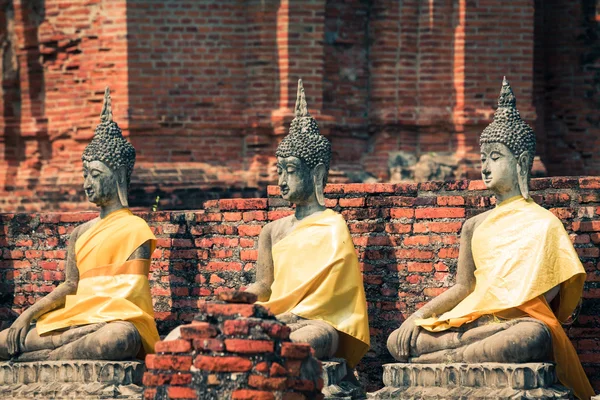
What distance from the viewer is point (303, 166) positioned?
12617mm

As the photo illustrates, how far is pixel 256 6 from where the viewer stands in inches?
717

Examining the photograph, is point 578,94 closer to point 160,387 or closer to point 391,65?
point 391,65

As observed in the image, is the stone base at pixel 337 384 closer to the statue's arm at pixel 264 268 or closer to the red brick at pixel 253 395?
the statue's arm at pixel 264 268

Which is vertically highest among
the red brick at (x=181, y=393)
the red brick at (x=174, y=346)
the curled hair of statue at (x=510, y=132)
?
the curled hair of statue at (x=510, y=132)

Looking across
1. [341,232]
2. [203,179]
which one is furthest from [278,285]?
[203,179]

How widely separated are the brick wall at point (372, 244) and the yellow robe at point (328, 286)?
727 millimetres

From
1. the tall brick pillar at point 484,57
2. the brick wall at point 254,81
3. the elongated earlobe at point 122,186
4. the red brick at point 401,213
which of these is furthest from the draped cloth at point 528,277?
the tall brick pillar at point 484,57

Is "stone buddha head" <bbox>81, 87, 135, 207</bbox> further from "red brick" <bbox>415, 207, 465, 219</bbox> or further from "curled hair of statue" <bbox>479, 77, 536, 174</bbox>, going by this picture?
"curled hair of statue" <bbox>479, 77, 536, 174</bbox>

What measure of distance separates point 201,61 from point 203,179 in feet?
3.67

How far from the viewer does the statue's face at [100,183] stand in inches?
524

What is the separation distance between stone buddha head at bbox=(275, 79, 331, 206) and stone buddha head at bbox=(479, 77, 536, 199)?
4.02 feet

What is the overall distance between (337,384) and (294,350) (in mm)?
1711

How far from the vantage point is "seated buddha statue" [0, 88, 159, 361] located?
12812mm

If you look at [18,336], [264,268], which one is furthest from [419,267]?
[18,336]
